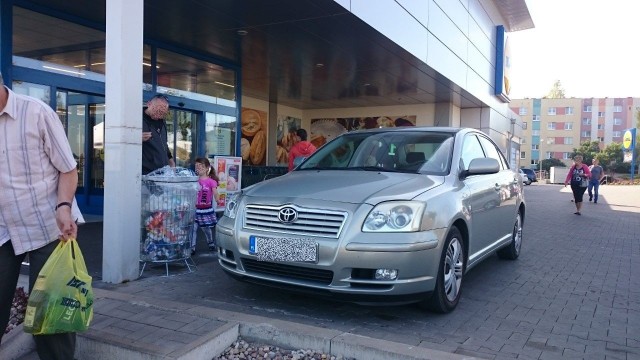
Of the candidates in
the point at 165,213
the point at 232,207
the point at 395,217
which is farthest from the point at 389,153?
the point at 165,213

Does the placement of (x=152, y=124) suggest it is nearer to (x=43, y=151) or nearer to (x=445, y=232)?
(x=43, y=151)

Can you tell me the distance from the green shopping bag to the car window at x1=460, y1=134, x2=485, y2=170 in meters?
3.56

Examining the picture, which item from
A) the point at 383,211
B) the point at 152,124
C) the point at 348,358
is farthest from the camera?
the point at 152,124

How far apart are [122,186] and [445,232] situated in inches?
119

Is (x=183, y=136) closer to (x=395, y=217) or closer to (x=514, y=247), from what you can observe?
(x=514, y=247)

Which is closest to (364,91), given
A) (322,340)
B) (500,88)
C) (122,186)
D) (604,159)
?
(500,88)

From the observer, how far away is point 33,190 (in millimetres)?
2746

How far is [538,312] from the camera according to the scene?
4340 mm

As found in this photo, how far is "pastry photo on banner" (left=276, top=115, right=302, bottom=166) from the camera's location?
2077cm

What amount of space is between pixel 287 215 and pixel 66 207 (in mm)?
1592

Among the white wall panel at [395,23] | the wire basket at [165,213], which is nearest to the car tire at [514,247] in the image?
the wire basket at [165,213]

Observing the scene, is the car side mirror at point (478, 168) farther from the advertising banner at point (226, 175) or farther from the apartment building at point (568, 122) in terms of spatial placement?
the apartment building at point (568, 122)

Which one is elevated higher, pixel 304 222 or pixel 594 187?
pixel 304 222

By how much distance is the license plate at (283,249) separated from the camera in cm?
365
